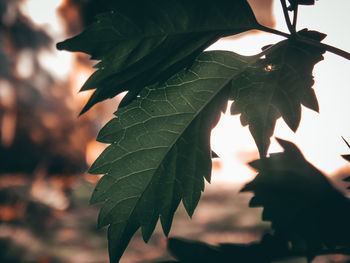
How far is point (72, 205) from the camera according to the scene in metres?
4.62

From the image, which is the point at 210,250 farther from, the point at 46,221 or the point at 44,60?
the point at 44,60

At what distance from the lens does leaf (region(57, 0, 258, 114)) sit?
39cm

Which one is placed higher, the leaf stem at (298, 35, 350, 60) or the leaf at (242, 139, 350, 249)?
the leaf stem at (298, 35, 350, 60)

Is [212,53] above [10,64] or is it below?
below

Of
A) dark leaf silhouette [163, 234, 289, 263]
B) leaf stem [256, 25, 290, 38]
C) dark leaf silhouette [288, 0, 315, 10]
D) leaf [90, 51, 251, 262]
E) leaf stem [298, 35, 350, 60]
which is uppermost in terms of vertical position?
dark leaf silhouette [288, 0, 315, 10]

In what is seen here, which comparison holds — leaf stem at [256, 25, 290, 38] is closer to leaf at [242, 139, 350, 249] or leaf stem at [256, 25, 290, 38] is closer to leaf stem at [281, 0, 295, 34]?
leaf stem at [281, 0, 295, 34]

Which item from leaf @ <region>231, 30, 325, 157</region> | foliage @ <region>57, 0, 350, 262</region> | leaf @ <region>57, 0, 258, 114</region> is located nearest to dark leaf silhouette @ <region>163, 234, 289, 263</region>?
foliage @ <region>57, 0, 350, 262</region>

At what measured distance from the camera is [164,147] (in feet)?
1.47

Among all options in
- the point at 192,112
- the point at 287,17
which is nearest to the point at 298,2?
the point at 287,17

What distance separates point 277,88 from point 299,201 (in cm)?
16

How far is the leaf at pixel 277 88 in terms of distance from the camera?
1.35 ft

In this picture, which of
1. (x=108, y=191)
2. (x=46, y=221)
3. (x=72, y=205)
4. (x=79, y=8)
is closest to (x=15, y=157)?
(x=72, y=205)

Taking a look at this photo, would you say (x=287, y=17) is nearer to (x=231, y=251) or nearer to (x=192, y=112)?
(x=192, y=112)

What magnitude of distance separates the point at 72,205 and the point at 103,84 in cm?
465
